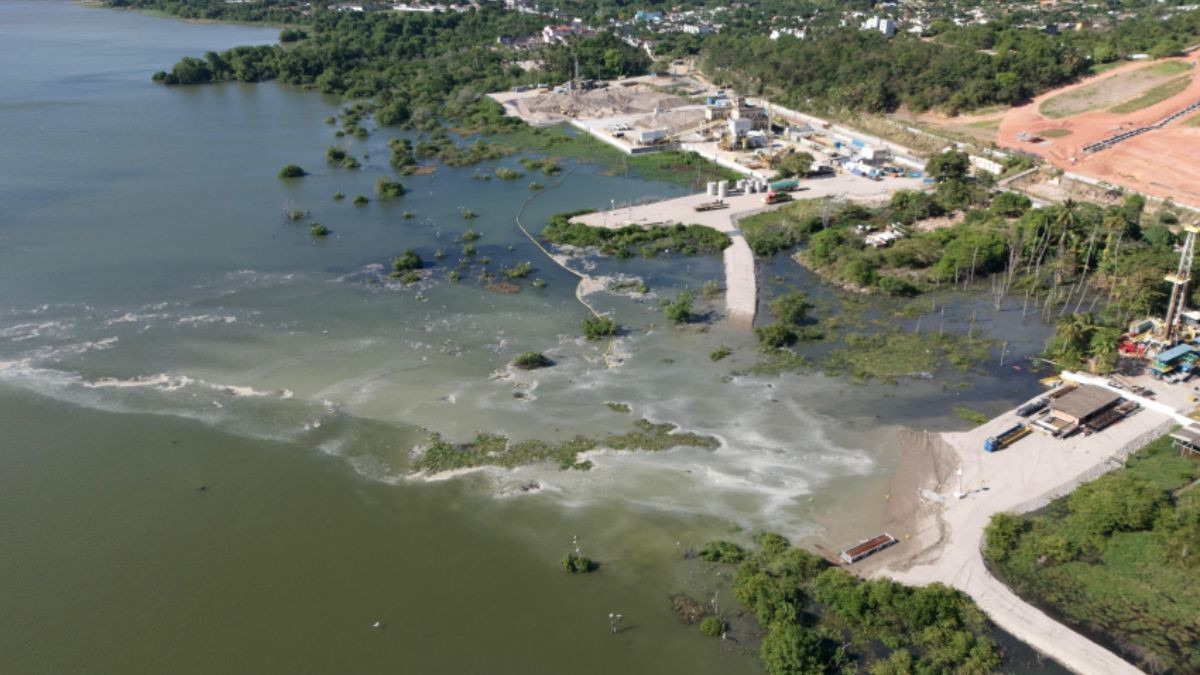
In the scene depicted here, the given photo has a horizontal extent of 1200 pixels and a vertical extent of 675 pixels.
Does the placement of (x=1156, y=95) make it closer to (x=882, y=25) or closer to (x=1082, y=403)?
(x=882, y=25)

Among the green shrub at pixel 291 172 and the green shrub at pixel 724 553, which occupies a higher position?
the green shrub at pixel 291 172

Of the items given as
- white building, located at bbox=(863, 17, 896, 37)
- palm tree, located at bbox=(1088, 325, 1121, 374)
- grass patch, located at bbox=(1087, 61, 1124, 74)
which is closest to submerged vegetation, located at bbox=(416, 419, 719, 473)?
palm tree, located at bbox=(1088, 325, 1121, 374)


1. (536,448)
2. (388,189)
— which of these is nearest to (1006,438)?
(536,448)

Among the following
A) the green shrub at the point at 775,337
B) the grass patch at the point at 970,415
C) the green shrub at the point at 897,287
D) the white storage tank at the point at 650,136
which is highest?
the white storage tank at the point at 650,136

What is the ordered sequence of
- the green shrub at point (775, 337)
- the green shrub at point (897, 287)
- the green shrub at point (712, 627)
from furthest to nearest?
the green shrub at point (897, 287) < the green shrub at point (775, 337) < the green shrub at point (712, 627)

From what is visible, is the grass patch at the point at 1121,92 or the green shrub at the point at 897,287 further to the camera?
the grass patch at the point at 1121,92

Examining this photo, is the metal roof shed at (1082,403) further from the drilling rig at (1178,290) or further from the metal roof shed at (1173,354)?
the drilling rig at (1178,290)

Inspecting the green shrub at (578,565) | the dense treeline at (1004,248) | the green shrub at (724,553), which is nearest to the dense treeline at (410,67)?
the dense treeline at (1004,248)
